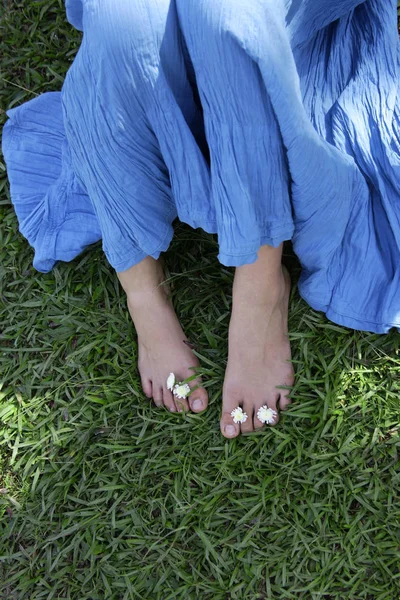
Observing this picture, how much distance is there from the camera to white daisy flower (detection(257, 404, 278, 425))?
1.58 metres

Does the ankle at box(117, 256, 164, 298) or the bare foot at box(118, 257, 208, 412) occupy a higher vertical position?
the ankle at box(117, 256, 164, 298)

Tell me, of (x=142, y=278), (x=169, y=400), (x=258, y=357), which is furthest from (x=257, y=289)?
(x=169, y=400)

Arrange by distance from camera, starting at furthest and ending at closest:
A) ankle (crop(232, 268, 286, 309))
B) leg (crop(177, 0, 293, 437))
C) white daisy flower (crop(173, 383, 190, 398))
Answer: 1. white daisy flower (crop(173, 383, 190, 398))
2. ankle (crop(232, 268, 286, 309))
3. leg (crop(177, 0, 293, 437))

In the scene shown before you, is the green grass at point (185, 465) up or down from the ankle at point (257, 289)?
down

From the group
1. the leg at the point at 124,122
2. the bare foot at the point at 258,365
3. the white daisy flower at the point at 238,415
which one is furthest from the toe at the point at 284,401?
the leg at the point at 124,122

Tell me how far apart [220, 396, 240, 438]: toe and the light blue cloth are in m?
0.34

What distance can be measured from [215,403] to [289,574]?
18.4 inches

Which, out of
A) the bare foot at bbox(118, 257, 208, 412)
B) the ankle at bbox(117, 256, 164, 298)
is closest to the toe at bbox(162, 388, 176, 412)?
the bare foot at bbox(118, 257, 208, 412)

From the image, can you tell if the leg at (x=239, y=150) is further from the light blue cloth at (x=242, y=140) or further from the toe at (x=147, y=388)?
the toe at (x=147, y=388)

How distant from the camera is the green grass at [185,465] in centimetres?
152

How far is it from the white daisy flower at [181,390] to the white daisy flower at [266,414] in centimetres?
20

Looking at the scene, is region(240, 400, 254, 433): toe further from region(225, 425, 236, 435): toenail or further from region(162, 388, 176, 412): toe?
region(162, 388, 176, 412): toe

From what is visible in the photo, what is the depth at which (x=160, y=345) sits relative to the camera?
164 centimetres

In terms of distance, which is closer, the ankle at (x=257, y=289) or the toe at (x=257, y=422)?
the ankle at (x=257, y=289)
